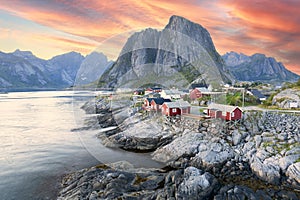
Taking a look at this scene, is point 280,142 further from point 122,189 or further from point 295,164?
point 122,189

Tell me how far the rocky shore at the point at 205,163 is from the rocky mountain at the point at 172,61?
212 ft

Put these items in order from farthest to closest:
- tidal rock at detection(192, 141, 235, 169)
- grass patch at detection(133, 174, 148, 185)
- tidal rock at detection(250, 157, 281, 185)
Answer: tidal rock at detection(192, 141, 235, 169) < tidal rock at detection(250, 157, 281, 185) < grass patch at detection(133, 174, 148, 185)

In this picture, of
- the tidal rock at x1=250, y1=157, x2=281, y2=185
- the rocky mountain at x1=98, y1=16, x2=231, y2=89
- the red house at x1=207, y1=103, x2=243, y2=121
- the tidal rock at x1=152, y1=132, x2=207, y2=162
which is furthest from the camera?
the rocky mountain at x1=98, y1=16, x2=231, y2=89

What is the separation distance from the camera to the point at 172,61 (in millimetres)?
131875

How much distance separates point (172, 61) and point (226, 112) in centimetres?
11292

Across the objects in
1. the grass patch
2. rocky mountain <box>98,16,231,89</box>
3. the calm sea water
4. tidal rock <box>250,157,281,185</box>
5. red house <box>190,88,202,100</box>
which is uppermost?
rocky mountain <box>98,16,231,89</box>

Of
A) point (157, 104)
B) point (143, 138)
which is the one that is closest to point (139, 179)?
point (143, 138)

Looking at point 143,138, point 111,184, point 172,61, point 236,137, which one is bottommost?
point 111,184

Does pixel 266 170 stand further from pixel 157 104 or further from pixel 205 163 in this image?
pixel 157 104

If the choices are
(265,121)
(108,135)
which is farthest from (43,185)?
(265,121)

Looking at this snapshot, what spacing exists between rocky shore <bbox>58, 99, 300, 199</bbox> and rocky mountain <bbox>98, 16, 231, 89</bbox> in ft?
212

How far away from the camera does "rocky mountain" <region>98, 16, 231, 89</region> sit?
101125 millimetres

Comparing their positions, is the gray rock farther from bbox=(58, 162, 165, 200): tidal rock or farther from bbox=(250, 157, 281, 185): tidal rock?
bbox=(58, 162, 165, 200): tidal rock

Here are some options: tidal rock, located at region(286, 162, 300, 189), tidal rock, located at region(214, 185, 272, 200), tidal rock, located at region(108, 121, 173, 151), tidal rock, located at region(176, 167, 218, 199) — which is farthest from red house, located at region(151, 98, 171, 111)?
tidal rock, located at region(214, 185, 272, 200)
